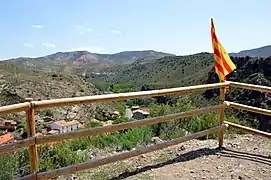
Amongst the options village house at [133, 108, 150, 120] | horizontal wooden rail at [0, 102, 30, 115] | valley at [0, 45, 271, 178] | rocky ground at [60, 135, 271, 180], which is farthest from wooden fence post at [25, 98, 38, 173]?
village house at [133, 108, 150, 120]

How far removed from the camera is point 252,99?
2483cm

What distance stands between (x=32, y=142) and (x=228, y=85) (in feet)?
11.1

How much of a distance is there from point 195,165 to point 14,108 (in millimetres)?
2902

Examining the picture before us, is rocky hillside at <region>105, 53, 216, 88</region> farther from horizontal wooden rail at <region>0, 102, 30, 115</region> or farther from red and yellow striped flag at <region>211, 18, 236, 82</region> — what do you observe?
horizontal wooden rail at <region>0, 102, 30, 115</region>

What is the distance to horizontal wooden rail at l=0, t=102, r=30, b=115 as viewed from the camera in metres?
3.51

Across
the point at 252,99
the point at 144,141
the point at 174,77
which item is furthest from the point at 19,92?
the point at 144,141

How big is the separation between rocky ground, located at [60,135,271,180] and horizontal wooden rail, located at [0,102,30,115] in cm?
165

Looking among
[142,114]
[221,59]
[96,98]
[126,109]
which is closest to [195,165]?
[221,59]

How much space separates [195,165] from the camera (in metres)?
5.39

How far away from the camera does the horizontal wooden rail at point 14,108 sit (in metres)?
3.51

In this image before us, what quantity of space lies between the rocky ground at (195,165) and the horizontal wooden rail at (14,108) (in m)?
1.65

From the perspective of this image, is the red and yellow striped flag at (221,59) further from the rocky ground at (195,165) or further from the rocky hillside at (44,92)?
the rocky hillside at (44,92)

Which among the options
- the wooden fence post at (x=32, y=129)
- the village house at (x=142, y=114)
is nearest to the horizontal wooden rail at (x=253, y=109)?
the wooden fence post at (x=32, y=129)

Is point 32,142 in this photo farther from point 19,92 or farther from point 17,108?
point 19,92
